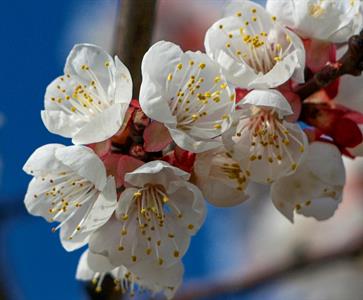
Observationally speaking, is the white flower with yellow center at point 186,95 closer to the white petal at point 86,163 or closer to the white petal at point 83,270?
the white petal at point 86,163

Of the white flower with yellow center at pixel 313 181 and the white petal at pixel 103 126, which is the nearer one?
the white petal at pixel 103 126

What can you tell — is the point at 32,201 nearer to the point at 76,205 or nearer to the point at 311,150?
the point at 76,205

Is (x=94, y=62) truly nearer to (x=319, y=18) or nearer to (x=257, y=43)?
(x=257, y=43)

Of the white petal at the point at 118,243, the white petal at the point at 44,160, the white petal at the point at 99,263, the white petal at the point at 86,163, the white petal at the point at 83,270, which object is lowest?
the white petal at the point at 83,270

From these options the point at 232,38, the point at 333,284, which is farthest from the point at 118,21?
the point at 333,284

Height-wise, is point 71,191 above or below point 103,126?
below

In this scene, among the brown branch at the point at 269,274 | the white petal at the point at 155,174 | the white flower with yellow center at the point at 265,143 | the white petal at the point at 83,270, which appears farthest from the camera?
the brown branch at the point at 269,274

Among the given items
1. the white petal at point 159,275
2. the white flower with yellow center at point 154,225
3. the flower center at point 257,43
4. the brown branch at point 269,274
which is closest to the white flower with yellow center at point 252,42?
the flower center at point 257,43

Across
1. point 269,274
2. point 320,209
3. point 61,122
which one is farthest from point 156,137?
point 269,274
